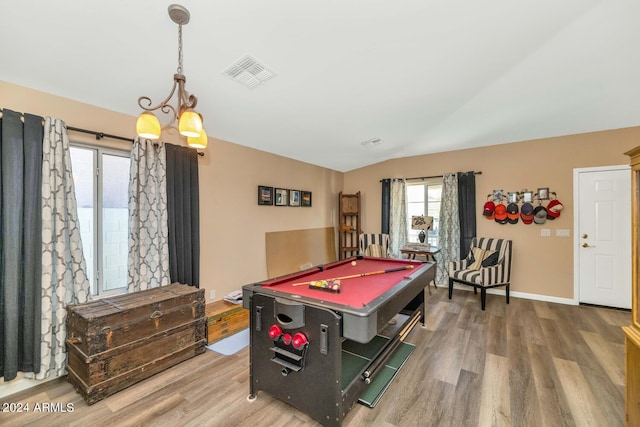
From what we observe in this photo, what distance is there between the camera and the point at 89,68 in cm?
207

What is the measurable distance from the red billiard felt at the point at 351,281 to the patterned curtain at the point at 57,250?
5.55ft

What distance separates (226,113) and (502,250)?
456cm

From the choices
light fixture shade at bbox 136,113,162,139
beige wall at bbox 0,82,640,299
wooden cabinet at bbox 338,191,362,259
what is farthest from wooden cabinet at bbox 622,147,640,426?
wooden cabinet at bbox 338,191,362,259

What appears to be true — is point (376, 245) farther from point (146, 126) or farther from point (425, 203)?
point (146, 126)

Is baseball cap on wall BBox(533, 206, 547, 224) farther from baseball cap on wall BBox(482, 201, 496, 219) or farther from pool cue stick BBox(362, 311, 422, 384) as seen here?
pool cue stick BBox(362, 311, 422, 384)

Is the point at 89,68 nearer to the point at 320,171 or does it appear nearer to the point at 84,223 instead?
the point at 84,223

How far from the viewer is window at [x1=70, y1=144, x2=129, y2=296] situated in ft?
8.20

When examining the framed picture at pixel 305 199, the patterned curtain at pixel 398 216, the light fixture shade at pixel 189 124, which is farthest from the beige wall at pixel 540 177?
the light fixture shade at pixel 189 124

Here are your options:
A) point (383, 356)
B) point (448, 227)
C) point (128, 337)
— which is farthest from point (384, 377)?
point (448, 227)

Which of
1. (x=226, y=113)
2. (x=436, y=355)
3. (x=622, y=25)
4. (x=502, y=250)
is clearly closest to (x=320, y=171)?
(x=226, y=113)

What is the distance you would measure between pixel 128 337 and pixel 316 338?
1.65m

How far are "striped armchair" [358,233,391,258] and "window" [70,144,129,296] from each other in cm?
394

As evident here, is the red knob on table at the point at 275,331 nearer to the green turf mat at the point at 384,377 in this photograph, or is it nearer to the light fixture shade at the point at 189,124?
the green turf mat at the point at 384,377

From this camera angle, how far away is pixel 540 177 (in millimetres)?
4305
